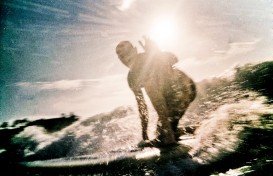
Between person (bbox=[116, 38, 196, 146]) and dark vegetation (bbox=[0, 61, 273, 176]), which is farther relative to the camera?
person (bbox=[116, 38, 196, 146])

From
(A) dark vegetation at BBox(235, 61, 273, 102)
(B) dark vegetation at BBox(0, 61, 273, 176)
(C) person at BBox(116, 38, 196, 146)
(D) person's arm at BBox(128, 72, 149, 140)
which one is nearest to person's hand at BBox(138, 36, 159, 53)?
(C) person at BBox(116, 38, 196, 146)

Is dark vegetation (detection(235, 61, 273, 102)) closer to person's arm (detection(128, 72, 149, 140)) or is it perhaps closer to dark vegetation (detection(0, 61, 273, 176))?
dark vegetation (detection(0, 61, 273, 176))

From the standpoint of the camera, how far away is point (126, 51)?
18.2ft

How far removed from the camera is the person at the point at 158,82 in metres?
5.11

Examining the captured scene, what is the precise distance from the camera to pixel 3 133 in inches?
318

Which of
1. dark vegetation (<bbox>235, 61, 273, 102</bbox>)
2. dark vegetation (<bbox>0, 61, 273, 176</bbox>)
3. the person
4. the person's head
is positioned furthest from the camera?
dark vegetation (<bbox>235, 61, 273, 102</bbox>)

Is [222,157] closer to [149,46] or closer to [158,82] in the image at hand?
[158,82]

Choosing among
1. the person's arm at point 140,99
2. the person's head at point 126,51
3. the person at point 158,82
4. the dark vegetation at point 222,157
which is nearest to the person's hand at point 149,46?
the person at point 158,82

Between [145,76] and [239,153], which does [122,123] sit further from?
[239,153]

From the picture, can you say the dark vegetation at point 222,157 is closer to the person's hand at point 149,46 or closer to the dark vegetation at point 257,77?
the dark vegetation at point 257,77

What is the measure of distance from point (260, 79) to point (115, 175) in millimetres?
4945

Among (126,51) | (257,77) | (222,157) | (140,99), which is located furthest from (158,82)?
(257,77)

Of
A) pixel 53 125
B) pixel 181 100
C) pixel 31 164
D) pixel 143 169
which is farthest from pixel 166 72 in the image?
pixel 53 125

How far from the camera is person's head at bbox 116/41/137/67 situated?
5527 millimetres
